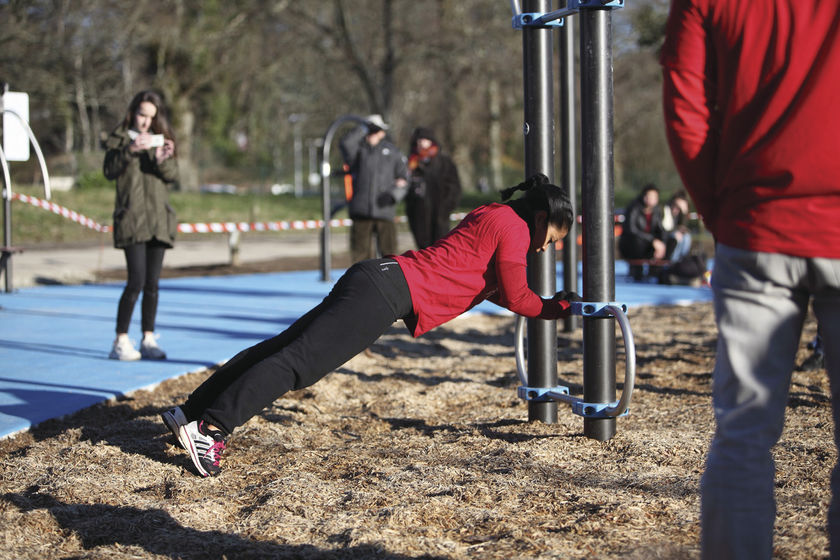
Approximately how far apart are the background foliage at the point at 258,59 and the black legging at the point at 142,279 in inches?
726

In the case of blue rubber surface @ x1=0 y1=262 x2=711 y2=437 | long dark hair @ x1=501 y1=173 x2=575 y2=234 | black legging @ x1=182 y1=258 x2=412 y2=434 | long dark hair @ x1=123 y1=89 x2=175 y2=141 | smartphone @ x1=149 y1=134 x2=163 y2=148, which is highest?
long dark hair @ x1=123 y1=89 x2=175 y2=141

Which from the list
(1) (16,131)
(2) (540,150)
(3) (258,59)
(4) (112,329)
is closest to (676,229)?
(4) (112,329)

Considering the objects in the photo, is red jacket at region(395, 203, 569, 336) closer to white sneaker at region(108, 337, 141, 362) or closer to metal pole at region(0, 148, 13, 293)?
white sneaker at region(108, 337, 141, 362)

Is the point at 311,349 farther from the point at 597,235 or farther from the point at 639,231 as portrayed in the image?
the point at 639,231

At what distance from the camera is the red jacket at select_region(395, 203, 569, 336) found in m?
4.09

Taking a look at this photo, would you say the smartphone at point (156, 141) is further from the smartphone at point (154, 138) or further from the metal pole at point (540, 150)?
the metal pole at point (540, 150)

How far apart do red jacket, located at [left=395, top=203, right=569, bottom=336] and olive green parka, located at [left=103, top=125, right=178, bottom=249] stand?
9.97 feet

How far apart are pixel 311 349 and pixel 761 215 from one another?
79.0 inches

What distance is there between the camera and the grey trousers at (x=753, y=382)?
7.68 feet

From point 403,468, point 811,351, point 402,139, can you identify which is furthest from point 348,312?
point 402,139

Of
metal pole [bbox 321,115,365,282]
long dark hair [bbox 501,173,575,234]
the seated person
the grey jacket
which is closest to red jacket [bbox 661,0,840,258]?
long dark hair [bbox 501,173,575,234]

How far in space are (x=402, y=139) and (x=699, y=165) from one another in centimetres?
4632

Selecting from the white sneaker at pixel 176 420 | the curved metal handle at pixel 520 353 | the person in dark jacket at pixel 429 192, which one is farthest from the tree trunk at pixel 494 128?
the white sneaker at pixel 176 420

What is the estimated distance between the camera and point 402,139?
4828cm
